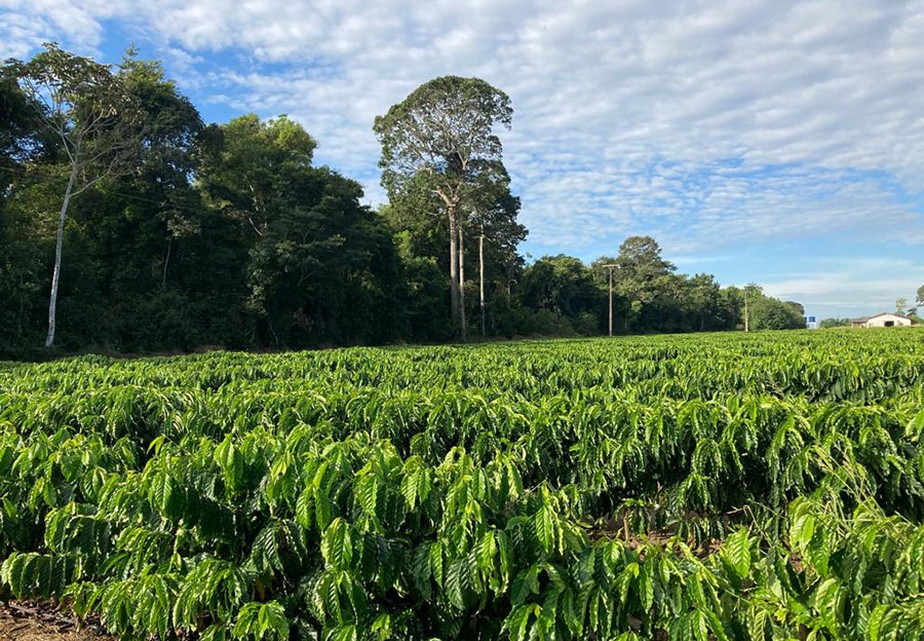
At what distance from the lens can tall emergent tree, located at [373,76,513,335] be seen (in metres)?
35.3

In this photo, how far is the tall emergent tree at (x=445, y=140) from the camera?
35.3 metres

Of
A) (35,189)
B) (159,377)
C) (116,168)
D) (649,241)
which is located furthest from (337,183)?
(649,241)

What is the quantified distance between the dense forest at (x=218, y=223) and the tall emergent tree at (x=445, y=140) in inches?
3.4

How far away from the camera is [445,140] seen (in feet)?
120

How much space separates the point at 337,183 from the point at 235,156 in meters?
5.53

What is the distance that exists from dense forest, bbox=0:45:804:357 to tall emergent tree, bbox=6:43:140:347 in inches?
2.4

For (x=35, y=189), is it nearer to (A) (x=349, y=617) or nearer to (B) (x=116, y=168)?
(B) (x=116, y=168)

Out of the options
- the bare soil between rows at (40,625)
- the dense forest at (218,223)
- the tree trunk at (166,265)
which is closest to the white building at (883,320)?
the dense forest at (218,223)

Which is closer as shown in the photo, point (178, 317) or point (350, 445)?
point (350, 445)

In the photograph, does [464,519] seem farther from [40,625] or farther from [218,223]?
[218,223]

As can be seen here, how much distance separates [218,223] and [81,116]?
29.8ft

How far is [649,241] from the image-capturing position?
8531 cm

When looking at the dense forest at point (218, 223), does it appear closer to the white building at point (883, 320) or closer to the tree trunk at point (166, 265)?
the tree trunk at point (166, 265)

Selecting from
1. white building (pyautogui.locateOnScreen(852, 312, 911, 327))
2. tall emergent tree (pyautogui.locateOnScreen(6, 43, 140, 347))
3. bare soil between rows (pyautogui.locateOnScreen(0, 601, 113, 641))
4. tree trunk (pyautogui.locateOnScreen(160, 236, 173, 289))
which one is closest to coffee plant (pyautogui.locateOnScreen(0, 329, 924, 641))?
bare soil between rows (pyautogui.locateOnScreen(0, 601, 113, 641))
